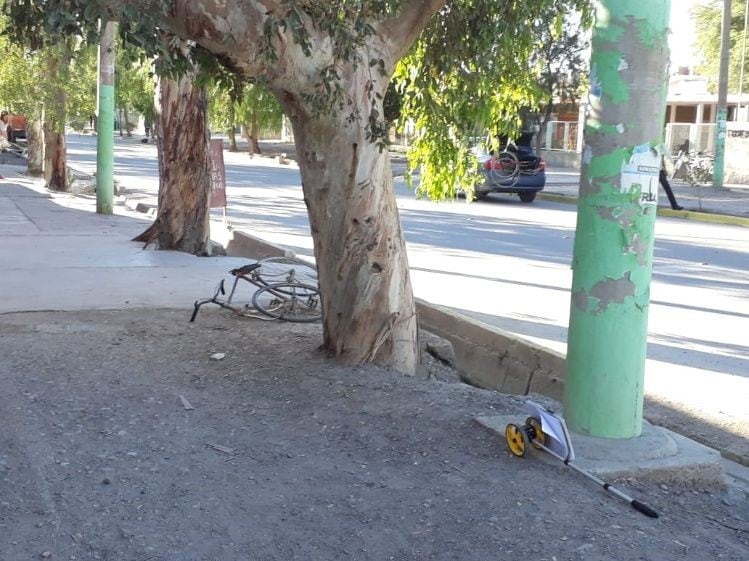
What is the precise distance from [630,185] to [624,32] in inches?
29.9

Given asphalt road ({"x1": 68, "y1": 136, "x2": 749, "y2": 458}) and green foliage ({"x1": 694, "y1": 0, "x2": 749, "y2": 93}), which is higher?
Result: green foliage ({"x1": 694, "y1": 0, "x2": 749, "y2": 93})

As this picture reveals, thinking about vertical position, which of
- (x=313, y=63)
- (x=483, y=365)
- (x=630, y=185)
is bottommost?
(x=483, y=365)

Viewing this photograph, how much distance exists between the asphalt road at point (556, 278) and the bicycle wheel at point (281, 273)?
1600 mm

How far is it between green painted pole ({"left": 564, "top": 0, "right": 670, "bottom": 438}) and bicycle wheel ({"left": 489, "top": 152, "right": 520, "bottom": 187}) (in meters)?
20.7

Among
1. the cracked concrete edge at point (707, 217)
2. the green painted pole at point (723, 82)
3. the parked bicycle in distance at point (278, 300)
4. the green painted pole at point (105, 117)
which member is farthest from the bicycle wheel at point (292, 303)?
the green painted pole at point (723, 82)

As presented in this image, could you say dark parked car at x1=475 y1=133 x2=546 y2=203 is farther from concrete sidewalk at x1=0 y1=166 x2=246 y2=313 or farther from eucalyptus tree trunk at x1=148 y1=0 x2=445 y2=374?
eucalyptus tree trunk at x1=148 y1=0 x2=445 y2=374

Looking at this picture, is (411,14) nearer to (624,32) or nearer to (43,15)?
(624,32)

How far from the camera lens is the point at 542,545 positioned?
4207mm

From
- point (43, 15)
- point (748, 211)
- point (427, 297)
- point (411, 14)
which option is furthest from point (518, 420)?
point (748, 211)

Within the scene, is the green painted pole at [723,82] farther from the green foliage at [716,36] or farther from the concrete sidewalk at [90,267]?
the green foliage at [716,36]

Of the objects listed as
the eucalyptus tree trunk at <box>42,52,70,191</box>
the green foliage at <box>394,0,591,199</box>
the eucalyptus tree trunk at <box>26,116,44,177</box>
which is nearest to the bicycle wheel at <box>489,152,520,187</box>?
the eucalyptus tree trunk at <box>42,52,70,191</box>

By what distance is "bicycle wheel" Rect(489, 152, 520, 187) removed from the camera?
84.5ft

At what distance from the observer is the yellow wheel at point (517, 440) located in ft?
16.6

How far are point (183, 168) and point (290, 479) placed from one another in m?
9.01
